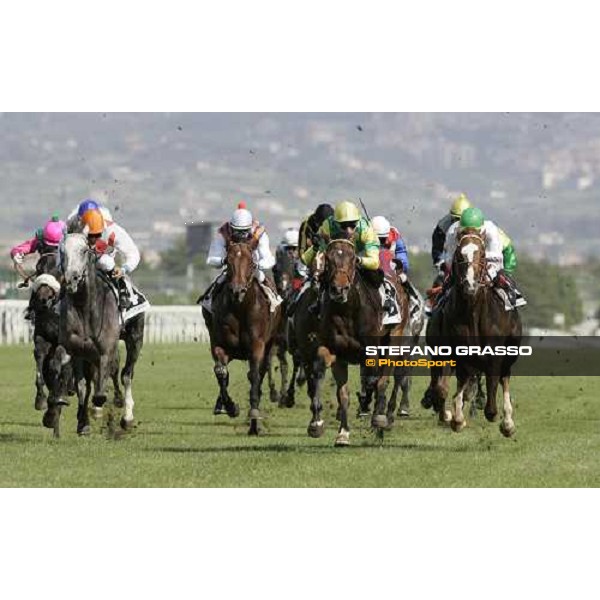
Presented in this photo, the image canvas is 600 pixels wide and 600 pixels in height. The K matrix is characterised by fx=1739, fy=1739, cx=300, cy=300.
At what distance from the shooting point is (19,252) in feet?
60.5

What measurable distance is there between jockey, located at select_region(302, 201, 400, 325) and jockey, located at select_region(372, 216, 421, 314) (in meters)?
2.30

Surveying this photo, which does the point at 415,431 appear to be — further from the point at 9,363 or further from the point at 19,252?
the point at 9,363

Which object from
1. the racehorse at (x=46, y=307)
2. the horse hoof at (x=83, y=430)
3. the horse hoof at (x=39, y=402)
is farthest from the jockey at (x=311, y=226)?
the horse hoof at (x=39, y=402)

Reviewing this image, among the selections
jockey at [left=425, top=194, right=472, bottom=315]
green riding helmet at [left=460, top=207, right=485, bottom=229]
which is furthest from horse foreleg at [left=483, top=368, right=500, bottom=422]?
jockey at [left=425, top=194, right=472, bottom=315]

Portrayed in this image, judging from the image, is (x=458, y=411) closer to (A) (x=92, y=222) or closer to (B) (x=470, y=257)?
(B) (x=470, y=257)

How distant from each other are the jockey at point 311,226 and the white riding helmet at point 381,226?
10.8 ft

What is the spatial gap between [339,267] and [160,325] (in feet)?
114

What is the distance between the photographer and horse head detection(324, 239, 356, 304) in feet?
49.8

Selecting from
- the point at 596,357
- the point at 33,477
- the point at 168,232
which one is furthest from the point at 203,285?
the point at 168,232

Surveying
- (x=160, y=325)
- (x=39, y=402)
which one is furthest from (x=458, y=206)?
(x=160, y=325)

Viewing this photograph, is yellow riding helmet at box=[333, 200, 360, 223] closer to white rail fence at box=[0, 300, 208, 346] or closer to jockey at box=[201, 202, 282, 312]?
jockey at box=[201, 202, 282, 312]

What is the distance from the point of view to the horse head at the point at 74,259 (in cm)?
1576

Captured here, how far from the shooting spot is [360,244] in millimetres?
16000

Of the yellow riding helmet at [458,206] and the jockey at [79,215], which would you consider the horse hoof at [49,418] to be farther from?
the yellow riding helmet at [458,206]
